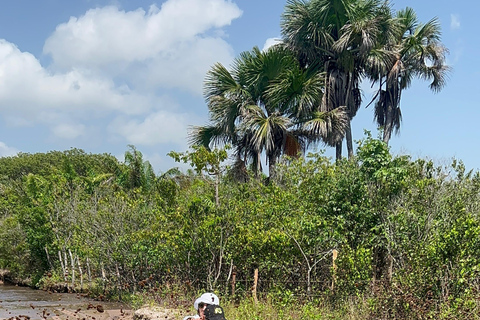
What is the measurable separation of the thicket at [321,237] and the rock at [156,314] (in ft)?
4.22

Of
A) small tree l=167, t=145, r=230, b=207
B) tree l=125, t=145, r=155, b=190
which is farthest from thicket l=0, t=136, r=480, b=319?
tree l=125, t=145, r=155, b=190

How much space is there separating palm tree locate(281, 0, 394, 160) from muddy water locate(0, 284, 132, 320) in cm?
1122

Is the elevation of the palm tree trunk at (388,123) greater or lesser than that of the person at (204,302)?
greater

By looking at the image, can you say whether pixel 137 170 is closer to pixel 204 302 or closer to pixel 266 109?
pixel 266 109

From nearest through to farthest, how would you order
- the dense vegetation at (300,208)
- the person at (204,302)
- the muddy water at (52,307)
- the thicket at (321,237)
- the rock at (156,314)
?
the person at (204,302) → the thicket at (321,237) → the dense vegetation at (300,208) → the rock at (156,314) → the muddy water at (52,307)

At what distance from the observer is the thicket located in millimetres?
9156

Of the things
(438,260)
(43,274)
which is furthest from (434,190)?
(43,274)

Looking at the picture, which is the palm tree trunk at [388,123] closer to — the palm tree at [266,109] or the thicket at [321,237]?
the palm tree at [266,109]

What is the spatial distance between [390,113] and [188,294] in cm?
1438

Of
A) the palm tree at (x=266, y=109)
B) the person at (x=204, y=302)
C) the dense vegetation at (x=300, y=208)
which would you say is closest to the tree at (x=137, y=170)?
the dense vegetation at (x=300, y=208)

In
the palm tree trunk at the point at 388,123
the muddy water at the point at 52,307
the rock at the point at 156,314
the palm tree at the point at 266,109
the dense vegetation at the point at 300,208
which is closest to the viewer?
the dense vegetation at the point at 300,208

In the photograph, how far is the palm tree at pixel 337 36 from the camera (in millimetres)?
21188

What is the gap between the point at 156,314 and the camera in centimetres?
1278

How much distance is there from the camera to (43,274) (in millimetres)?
28281
